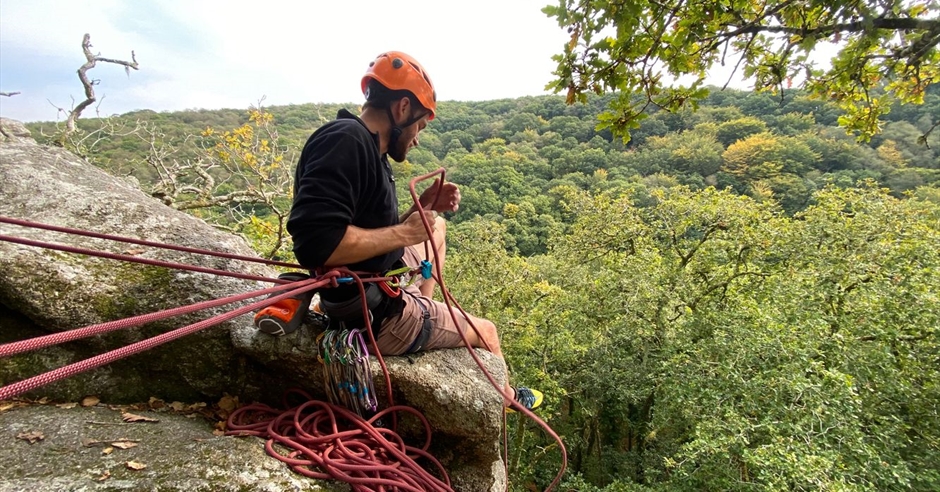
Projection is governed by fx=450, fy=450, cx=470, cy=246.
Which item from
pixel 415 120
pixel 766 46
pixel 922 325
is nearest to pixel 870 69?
pixel 766 46

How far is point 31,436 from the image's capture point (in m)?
1.86

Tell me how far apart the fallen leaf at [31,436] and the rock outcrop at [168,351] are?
0.73 feet

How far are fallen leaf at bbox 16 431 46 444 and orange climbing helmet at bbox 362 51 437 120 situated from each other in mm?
2116

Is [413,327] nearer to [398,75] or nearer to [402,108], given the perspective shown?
[402,108]

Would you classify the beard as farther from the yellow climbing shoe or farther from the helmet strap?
the yellow climbing shoe

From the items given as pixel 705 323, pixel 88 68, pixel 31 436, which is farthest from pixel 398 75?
pixel 705 323

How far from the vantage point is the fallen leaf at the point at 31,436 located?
1838 mm

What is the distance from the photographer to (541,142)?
206 feet

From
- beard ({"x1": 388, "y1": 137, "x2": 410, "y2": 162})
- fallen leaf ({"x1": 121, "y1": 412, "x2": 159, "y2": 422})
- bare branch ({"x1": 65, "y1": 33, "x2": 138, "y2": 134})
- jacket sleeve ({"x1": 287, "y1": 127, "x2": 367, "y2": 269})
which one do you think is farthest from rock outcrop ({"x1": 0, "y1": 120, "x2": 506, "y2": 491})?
bare branch ({"x1": 65, "y1": 33, "x2": 138, "y2": 134})

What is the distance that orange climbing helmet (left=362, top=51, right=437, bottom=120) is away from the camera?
2.35 metres

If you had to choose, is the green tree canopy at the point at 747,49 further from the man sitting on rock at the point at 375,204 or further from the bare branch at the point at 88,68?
the bare branch at the point at 88,68

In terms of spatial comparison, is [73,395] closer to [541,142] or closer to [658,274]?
[658,274]

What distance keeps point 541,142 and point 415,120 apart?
6262cm

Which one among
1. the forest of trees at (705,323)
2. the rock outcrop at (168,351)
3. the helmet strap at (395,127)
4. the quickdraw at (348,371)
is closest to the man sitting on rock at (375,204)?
the helmet strap at (395,127)
